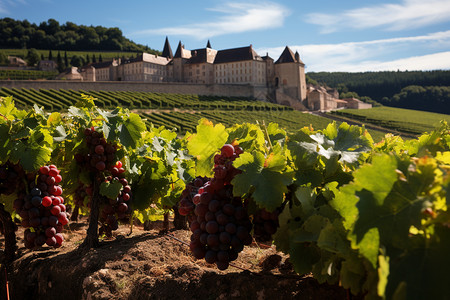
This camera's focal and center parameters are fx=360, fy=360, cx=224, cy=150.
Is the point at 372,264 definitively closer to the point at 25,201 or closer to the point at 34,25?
the point at 25,201

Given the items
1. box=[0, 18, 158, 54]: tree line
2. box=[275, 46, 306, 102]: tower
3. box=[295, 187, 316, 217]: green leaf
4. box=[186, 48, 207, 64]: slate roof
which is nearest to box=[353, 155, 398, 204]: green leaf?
box=[295, 187, 316, 217]: green leaf

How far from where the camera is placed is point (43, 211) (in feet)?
10.2

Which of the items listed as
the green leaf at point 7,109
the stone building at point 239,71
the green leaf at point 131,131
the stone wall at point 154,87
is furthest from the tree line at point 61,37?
the green leaf at point 131,131

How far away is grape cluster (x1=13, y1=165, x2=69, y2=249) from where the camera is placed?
303 cm

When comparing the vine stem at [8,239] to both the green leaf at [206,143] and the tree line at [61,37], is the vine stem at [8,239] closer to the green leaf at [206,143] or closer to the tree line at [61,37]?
the green leaf at [206,143]

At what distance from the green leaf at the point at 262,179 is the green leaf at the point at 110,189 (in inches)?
69.9

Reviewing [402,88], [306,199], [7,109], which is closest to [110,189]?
[7,109]

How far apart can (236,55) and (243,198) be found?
7444 centimetres

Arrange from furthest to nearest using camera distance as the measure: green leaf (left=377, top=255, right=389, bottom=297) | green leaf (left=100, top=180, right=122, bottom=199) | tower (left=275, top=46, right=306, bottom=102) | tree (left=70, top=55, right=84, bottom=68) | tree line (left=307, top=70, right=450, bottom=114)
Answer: tree line (left=307, top=70, right=450, bottom=114) < tree (left=70, top=55, right=84, bottom=68) < tower (left=275, top=46, right=306, bottom=102) < green leaf (left=100, top=180, right=122, bottom=199) < green leaf (left=377, top=255, right=389, bottom=297)

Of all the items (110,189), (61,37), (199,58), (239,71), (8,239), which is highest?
(61,37)

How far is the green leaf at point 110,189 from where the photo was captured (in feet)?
10.3

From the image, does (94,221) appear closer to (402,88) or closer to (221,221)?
(221,221)

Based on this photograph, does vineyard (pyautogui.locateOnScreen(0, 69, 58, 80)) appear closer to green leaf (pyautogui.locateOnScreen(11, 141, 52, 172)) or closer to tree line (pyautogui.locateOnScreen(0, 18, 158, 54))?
tree line (pyautogui.locateOnScreen(0, 18, 158, 54))

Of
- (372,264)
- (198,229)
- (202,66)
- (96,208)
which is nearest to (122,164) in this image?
(96,208)
